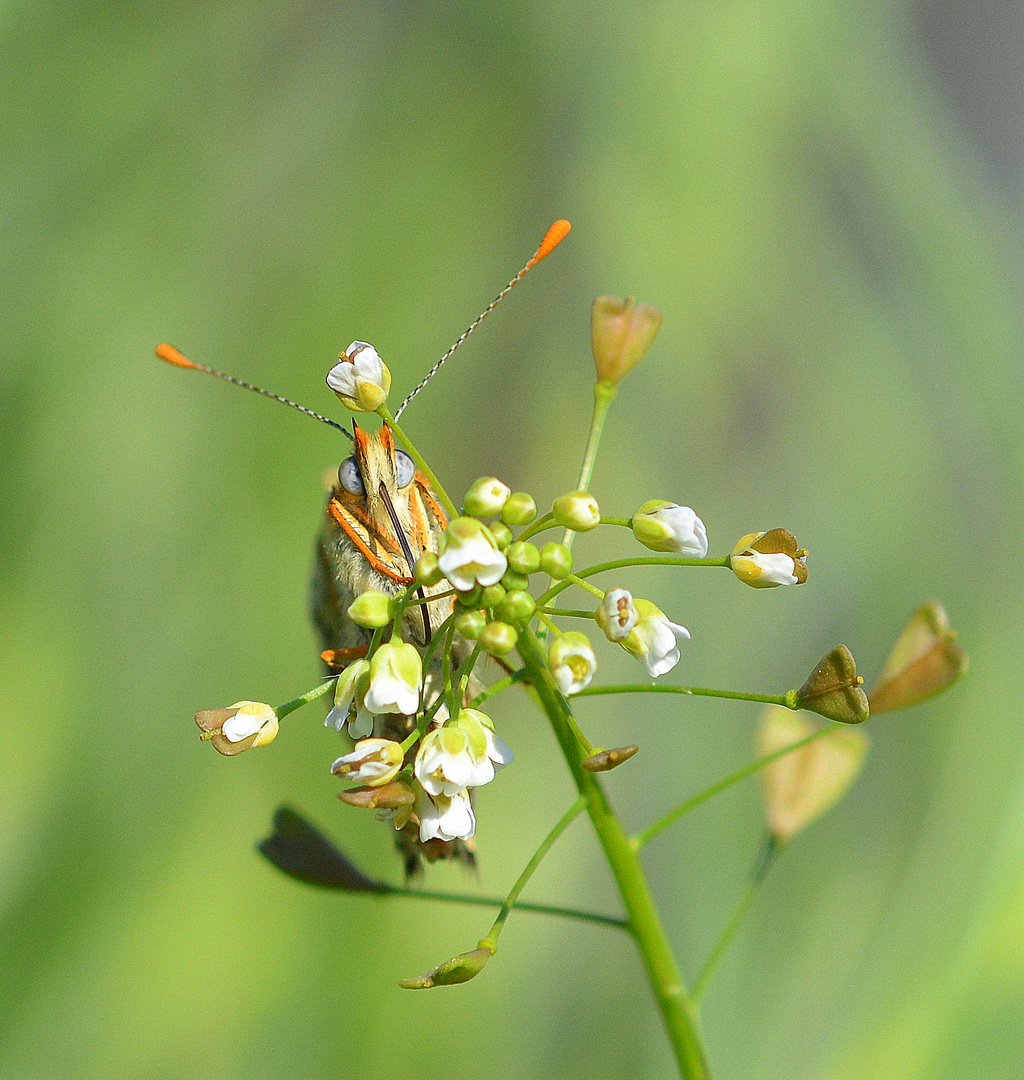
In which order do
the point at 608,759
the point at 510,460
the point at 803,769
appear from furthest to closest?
the point at 510,460 < the point at 803,769 < the point at 608,759

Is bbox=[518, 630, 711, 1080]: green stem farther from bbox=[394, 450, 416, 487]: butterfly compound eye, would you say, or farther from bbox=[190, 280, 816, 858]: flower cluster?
bbox=[394, 450, 416, 487]: butterfly compound eye

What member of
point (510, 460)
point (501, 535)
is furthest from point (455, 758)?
point (510, 460)

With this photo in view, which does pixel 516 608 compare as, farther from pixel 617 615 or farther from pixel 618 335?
pixel 618 335

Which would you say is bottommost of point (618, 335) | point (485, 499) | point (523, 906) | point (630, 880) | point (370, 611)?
point (523, 906)

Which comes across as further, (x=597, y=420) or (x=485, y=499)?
(x=597, y=420)

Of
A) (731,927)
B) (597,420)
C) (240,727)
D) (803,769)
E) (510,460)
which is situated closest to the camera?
(240,727)

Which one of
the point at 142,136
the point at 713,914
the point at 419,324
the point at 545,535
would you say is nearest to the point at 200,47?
the point at 142,136

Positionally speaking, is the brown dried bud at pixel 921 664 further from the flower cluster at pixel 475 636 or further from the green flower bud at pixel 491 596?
→ the green flower bud at pixel 491 596

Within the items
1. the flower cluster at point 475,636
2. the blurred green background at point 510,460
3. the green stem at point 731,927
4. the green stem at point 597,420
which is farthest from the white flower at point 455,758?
the blurred green background at point 510,460
